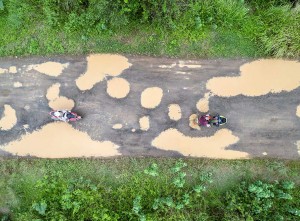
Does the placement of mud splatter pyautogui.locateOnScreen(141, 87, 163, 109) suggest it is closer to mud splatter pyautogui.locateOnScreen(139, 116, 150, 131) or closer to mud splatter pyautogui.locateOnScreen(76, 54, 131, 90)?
mud splatter pyautogui.locateOnScreen(139, 116, 150, 131)

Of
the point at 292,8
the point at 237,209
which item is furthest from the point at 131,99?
the point at 292,8

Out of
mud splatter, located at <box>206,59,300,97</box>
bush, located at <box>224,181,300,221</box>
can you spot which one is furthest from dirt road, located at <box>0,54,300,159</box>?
bush, located at <box>224,181,300,221</box>

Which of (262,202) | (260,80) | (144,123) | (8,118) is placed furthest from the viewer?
(8,118)

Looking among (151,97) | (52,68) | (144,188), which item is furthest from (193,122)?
(52,68)

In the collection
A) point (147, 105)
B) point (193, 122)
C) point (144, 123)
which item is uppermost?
point (147, 105)

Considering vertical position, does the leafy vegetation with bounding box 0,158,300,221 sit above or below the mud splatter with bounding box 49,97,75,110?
below

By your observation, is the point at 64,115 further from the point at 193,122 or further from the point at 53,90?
the point at 193,122
